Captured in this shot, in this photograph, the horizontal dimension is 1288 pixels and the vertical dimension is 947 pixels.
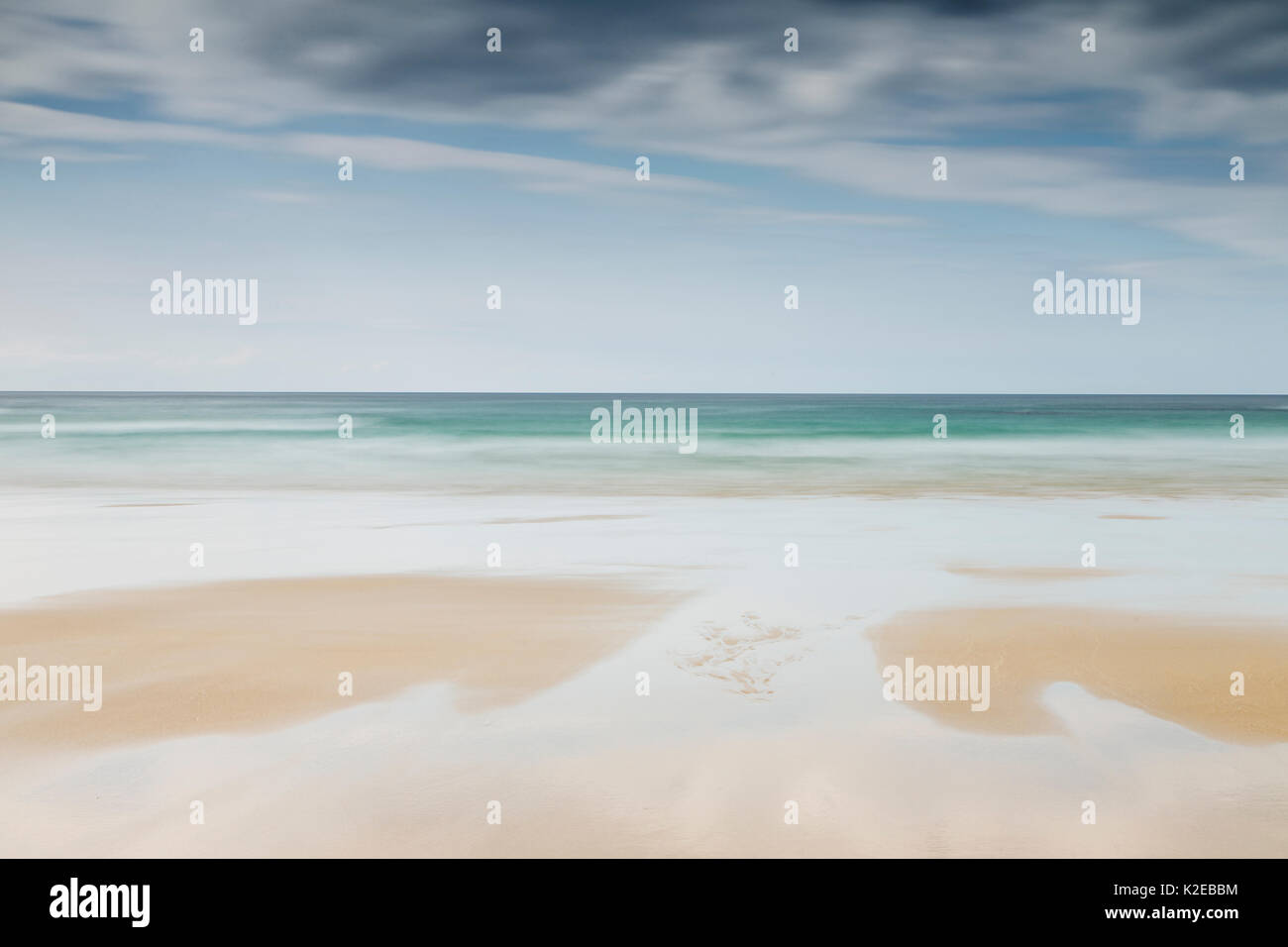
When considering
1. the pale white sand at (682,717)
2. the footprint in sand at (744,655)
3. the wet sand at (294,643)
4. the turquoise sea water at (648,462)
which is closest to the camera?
the pale white sand at (682,717)

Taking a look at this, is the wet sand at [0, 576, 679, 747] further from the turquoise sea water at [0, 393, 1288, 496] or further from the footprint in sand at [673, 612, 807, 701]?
the turquoise sea water at [0, 393, 1288, 496]

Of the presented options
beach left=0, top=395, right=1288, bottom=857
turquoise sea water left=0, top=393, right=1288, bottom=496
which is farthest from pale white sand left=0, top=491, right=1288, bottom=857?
turquoise sea water left=0, top=393, right=1288, bottom=496

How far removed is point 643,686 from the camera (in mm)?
5004

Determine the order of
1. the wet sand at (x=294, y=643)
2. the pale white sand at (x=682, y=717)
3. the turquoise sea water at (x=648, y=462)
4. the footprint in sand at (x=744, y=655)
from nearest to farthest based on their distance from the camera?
the pale white sand at (x=682, y=717), the wet sand at (x=294, y=643), the footprint in sand at (x=744, y=655), the turquoise sea water at (x=648, y=462)

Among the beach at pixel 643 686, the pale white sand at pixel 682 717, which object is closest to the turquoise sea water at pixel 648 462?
the beach at pixel 643 686

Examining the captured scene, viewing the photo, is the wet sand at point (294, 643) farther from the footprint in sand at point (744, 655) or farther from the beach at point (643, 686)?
the footprint in sand at point (744, 655)

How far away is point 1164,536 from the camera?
9852 millimetres

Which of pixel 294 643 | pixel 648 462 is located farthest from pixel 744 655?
pixel 648 462

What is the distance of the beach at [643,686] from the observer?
3514 millimetres

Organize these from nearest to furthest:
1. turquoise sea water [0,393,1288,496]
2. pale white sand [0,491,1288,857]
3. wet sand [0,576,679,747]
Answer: pale white sand [0,491,1288,857], wet sand [0,576,679,747], turquoise sea water [0,393,1288,496]

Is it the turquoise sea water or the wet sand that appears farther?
the turquoise sea water

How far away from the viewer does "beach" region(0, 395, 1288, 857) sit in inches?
138
